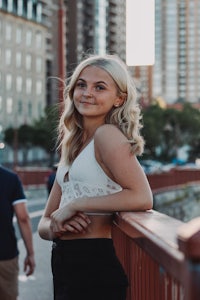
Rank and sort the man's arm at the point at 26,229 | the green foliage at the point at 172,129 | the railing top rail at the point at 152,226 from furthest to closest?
1. the green foliage at the point at 172,129
2. the man's arm at the point at 26,229
3. the railing top rail at the point at 152,226

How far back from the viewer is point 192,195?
185ft

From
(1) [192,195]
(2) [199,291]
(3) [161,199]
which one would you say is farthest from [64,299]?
(1) [192,195]

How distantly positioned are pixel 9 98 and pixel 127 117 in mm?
97993

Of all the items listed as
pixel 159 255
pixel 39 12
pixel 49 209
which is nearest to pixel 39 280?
pixel 49 209

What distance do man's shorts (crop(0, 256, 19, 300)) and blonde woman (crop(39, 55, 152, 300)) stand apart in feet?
6.44

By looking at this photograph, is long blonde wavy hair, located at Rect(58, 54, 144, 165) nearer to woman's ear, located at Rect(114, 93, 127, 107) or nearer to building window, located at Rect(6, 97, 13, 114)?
woman's ear, located at Rect(114, 93, 127, 107)

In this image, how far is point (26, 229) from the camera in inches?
241

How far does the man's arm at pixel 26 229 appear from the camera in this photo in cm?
579

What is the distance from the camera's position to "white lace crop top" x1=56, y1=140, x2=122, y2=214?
132 inches

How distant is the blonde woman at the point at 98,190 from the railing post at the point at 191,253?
4.48 feet

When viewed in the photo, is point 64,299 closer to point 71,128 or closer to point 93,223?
point 93,223

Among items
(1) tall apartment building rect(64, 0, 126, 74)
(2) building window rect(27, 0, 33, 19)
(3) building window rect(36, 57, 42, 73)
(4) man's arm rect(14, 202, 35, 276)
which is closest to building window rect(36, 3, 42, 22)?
(2) building window rect(27, 0, 33, 19)

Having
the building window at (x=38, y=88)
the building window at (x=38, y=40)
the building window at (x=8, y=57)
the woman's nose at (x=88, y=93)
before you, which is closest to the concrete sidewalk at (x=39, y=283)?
the woman's nose at (x=88, y=93)

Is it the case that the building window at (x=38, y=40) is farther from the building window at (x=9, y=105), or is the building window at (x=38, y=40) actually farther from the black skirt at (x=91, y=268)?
the black skirt at (x=91, y=268)
